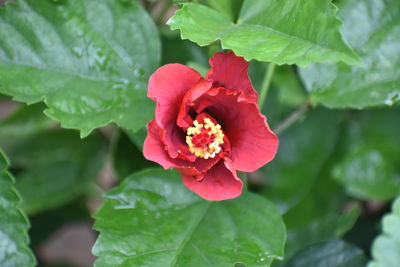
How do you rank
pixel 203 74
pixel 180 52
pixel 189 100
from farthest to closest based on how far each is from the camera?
pixel 180 52, pixel 203 74, pixel 189 100

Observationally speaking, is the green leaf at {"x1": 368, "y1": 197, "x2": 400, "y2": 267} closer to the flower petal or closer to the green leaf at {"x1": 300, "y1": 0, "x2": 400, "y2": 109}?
the green leaf at {"x1": 300, "y1": 0, "x2": 400, "y2": 109}

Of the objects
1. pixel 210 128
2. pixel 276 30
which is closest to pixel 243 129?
pixel 210 128

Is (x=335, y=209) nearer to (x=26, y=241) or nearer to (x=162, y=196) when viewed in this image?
(x=162, y=196)

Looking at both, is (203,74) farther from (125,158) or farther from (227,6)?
(125,158)

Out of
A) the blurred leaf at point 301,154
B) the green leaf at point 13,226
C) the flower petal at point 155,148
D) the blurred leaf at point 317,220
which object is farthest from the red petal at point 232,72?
the blurred leaf at point 301,154

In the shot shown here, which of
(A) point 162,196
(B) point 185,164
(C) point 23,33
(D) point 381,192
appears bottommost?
(D) point 381,192

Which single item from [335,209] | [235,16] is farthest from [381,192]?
[235,16]

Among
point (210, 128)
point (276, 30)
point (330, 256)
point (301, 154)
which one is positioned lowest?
point (301, 154)
